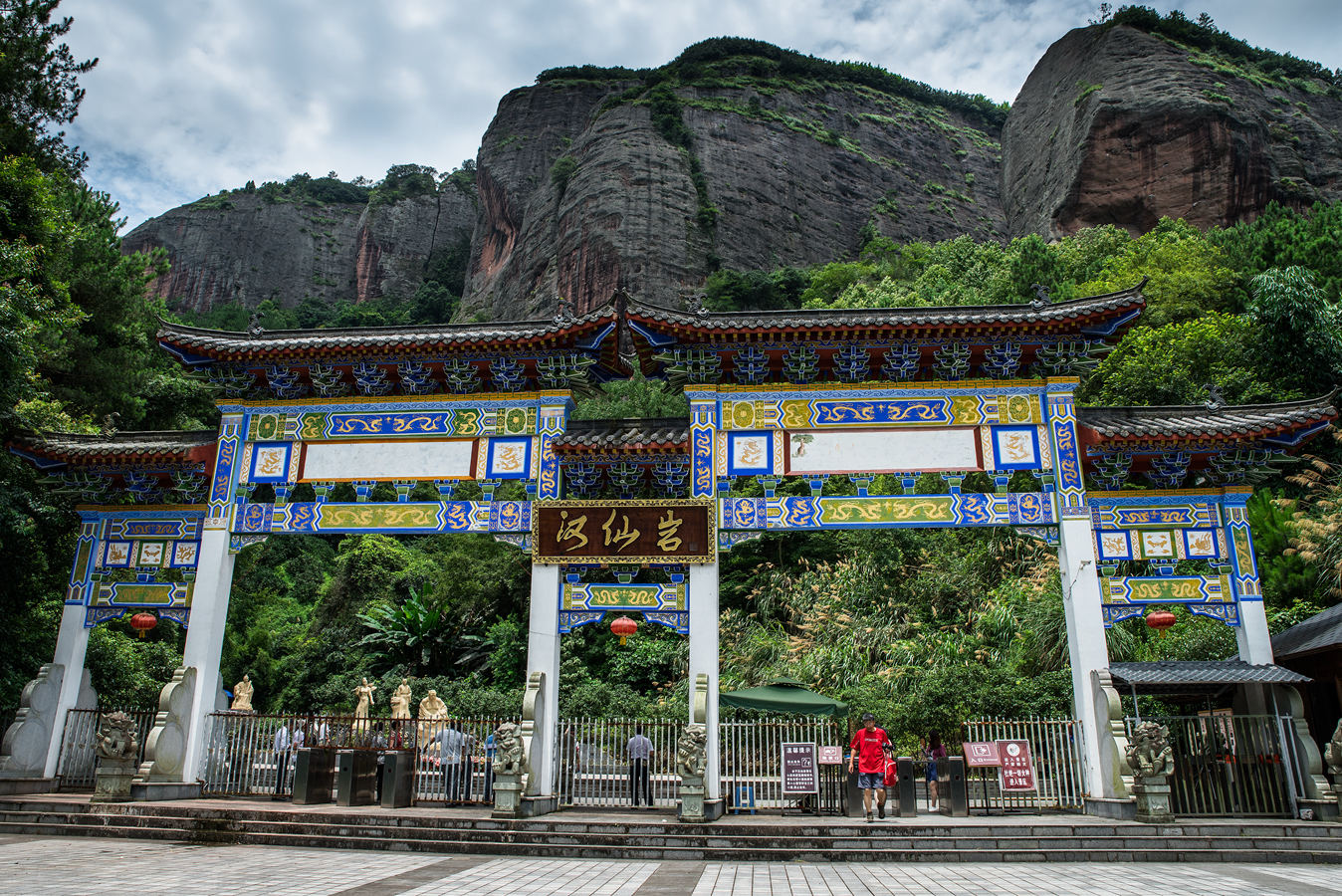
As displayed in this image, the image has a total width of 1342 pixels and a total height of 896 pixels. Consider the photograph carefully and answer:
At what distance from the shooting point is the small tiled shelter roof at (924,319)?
434 inches

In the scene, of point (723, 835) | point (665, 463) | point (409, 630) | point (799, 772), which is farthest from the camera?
point (409, 630)

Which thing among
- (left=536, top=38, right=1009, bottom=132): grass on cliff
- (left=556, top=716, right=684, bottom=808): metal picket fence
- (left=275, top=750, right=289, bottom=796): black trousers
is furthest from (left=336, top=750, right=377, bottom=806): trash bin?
(left=536, top=38, right=1009, bottom=132): grass on cliff

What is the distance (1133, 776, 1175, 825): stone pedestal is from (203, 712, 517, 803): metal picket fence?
7876 mm

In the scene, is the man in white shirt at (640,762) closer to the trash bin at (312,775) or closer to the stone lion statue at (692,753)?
the stone lion statue at (692,753)

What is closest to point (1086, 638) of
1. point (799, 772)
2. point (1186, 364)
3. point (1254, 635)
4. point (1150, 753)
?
point (1150, 753)

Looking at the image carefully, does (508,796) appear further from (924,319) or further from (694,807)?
(924,319)

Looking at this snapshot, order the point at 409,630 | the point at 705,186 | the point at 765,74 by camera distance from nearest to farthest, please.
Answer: the point at 409,630 → the point at 705,186 → the point at 765,74

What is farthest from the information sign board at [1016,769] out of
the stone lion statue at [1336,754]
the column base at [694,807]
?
the column base at [694,807]

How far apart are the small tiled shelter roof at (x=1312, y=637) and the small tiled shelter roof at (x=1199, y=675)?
696 millimetres

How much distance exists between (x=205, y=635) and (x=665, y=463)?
675 cm

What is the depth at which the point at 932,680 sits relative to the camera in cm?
Answer: 1532

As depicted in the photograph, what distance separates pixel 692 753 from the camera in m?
9.80

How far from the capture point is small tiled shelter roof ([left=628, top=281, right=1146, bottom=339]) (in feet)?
36.2

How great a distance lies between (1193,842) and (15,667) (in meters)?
17.8
